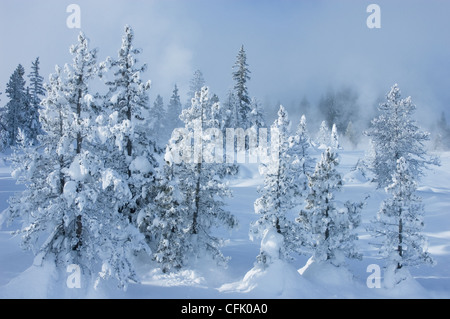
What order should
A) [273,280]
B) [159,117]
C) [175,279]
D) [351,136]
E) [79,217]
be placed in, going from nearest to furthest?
1. [79,217]
2. [273,280]
3. [175,279]
4. [159,117]
5. [351,136]

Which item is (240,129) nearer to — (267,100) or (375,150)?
(375,150)

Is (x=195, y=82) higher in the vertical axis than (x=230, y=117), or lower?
higher

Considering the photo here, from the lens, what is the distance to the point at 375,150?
32.4m

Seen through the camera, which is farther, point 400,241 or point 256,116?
point 256,116

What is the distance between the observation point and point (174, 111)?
7588cm

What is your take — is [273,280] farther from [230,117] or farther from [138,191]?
[230,117]

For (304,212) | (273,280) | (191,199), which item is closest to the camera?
(273,280)

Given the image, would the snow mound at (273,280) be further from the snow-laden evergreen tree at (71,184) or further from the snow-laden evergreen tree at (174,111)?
the snow-laden evergreen tree at (174,111)

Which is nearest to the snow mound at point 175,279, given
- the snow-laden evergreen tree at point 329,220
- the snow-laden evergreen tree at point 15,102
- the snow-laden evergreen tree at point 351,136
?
the snow-laden evergreen tree at point 329,220

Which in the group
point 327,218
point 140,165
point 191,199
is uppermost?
point 140,165

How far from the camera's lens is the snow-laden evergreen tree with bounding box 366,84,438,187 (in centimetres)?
3045

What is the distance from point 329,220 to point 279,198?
3.31m

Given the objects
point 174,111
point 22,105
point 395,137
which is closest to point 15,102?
point 22,105
